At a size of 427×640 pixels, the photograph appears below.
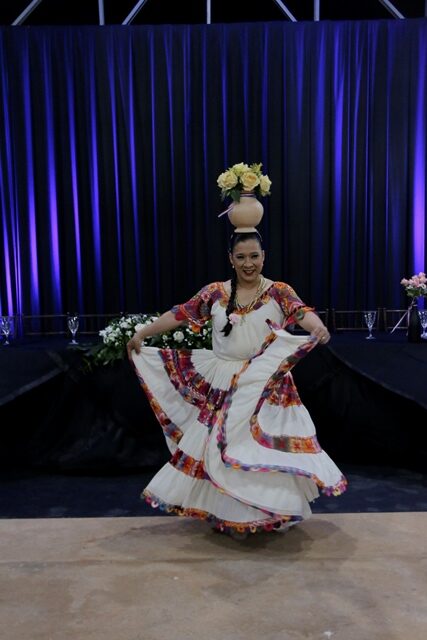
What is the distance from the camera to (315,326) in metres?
2.33

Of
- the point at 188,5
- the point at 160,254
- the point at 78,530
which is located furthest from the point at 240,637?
the point at 188,5

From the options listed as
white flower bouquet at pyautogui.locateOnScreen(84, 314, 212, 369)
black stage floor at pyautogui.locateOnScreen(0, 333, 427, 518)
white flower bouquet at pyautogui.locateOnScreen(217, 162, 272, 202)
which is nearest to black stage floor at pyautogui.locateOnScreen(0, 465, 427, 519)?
black stage floor at pyautogui.locateOnScreen(0, 333, 427, 518)

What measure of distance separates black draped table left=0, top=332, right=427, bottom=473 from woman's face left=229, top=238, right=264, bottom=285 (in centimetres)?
155

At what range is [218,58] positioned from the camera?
5.28 meters

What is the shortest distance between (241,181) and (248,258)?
0.32m

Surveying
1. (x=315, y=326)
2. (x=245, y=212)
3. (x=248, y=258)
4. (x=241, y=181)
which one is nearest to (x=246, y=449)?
(x=315, y=326)

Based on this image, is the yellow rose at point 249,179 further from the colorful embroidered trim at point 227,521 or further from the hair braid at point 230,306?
the colorful embroidered trim at point 227,521

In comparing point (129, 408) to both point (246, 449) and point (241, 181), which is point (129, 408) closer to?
point (246, 449)

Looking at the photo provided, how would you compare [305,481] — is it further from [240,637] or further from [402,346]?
[402,346]

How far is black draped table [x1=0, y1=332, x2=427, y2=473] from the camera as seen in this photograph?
3.81 meters

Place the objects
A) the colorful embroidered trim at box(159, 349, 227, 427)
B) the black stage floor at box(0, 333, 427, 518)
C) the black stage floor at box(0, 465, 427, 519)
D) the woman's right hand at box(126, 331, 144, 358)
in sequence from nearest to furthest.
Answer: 1. the colorful embroidered trim at box(159, 349, 227, 427)
2. the woman's right hand at box(126, 331, 144, 358)
3. the black stage floor at box(0, 465, 427, 519)
4. the black stage floor at box(0, 333, 427, 518)

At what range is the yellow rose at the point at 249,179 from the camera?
2439 millimetres

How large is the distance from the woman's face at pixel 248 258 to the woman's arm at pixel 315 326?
28 centimetres

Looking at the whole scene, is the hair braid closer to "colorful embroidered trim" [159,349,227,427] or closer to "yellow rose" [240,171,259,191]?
"colorful embroidered trim" [159,349,227,427]
